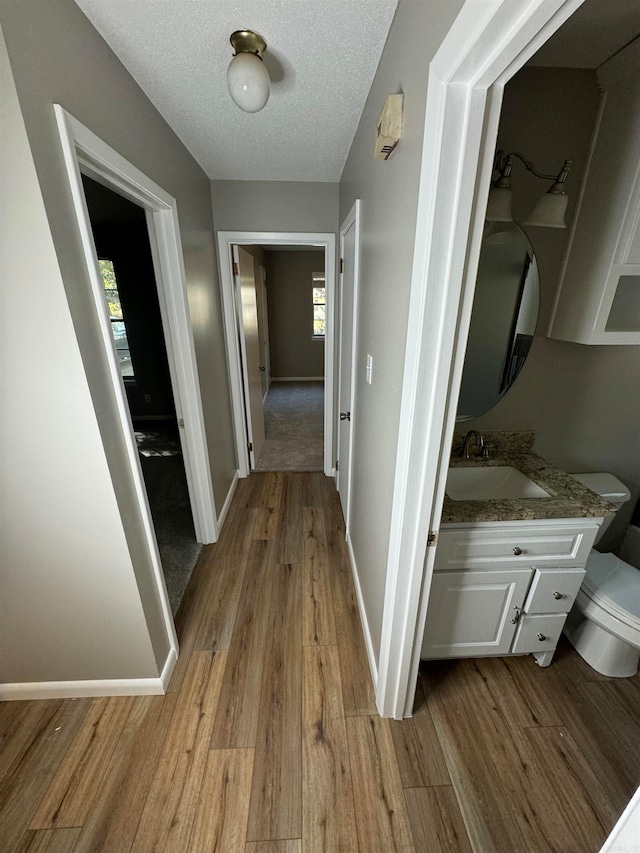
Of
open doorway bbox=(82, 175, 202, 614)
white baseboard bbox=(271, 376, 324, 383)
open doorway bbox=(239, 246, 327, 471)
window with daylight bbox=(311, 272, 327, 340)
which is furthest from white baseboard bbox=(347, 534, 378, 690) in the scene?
window with daylight bbox=(311, 272, 327, 340)

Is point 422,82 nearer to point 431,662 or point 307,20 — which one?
point 307,20

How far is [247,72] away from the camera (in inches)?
41.5

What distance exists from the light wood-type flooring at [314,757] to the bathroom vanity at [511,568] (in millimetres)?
224

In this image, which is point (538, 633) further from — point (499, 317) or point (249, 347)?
point (249, 347)

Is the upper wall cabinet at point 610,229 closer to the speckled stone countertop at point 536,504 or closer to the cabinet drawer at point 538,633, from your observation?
the speckled stone countertop at point 536,504

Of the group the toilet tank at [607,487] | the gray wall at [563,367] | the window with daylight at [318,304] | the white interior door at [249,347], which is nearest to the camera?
the gray wall at [563,367]

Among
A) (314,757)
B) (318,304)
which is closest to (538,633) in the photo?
(314,757)

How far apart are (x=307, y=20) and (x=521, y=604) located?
7.09 feet

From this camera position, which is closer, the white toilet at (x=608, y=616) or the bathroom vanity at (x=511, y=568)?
the bathroom vanity at (x=511, y=568)

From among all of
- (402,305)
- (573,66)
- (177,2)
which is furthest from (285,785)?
(573,66)

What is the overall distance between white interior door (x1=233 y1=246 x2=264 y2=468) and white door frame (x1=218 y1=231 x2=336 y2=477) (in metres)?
0.07

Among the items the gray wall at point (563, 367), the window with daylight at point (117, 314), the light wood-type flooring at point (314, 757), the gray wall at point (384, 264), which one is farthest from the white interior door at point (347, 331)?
the window with daylight at point (117, 314)

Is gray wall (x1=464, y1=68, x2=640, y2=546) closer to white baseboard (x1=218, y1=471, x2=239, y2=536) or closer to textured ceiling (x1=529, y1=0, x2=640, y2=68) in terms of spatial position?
textured ceiling (x1=529, y1=0, x2=640, y2=68)

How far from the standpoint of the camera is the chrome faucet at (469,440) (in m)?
1.62
